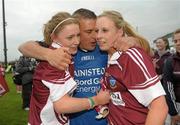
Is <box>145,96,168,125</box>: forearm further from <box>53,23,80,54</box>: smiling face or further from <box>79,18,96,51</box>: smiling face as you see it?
<box>79,18,96,51</box>: smiling face

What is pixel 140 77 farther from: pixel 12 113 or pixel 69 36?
pixel 12 113

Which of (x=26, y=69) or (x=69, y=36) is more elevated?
(x=69, y=36)

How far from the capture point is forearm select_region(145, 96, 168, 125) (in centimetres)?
332

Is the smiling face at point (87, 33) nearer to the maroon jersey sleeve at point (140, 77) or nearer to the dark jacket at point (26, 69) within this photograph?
the maroon jersey sleeve at point (140, 77)

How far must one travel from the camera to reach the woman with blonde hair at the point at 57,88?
3.57 meters

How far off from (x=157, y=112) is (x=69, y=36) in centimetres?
101

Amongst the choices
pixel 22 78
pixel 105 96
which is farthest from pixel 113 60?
pixel 22 78

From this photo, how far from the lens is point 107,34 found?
3.81 meters

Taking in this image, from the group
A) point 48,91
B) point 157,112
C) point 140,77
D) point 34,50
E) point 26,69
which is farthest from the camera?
point 26,69

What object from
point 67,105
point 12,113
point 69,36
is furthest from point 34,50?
point 12,113

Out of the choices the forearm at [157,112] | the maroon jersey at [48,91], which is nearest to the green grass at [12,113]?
the maroon jersey at [48,91]

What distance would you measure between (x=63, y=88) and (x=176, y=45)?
4.27 metres

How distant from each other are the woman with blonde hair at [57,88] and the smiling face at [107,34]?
21cm

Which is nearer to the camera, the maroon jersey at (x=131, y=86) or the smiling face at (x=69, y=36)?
the maroon jersey at (x=131, y=86)
